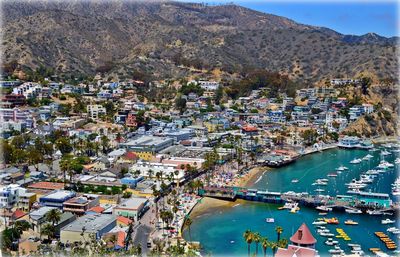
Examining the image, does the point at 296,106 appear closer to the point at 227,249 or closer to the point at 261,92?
the point at 261,92

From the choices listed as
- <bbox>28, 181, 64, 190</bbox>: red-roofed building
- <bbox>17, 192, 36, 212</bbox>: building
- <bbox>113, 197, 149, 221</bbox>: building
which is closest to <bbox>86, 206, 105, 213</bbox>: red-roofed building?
<bbox>113, 197, 149, 221</bbox>: building

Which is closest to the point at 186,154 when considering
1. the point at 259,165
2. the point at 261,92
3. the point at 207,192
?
the point at 259,165

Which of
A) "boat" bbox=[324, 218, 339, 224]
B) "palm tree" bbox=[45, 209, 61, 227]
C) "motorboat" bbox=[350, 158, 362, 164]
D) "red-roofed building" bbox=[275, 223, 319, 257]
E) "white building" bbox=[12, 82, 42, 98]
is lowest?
"boat" bbox=[324, 218, 339, 224]

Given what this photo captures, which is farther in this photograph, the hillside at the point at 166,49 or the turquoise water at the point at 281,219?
the hillside at the point at 166,49

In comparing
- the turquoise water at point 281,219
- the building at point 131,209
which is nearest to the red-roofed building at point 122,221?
the building at point 131,209

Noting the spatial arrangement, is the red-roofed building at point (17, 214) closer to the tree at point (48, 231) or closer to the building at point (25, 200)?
the building at point (25, 200)

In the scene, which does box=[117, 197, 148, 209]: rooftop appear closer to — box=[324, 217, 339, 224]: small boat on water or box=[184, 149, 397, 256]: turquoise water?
box=[184, 149, 397, 256]: turquoise water
